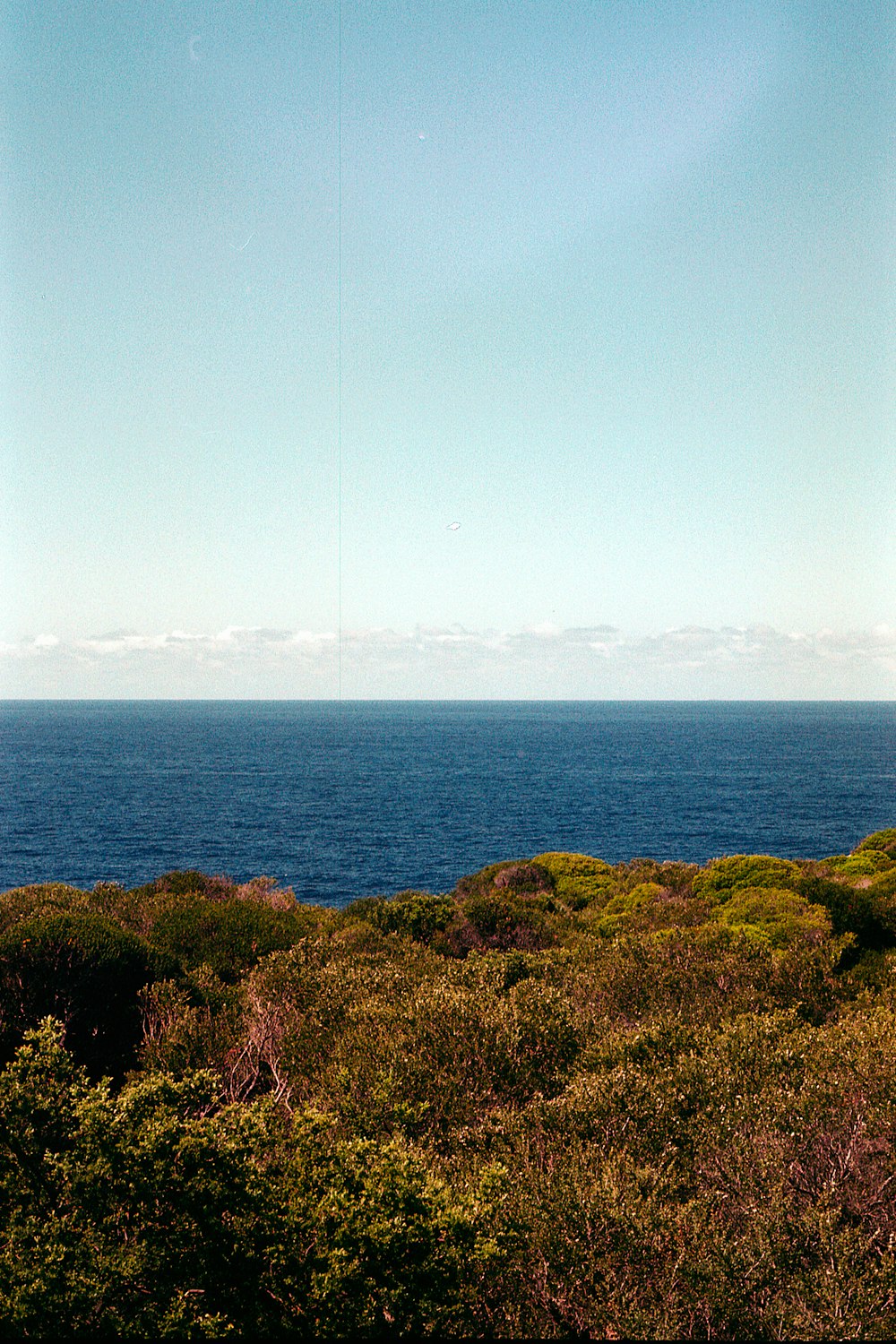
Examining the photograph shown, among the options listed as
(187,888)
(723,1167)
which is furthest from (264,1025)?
(187,888)

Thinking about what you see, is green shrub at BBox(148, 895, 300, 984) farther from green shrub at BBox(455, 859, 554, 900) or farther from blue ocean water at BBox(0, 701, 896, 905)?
blue ocean water at BBox(0, 701, 896, 905)

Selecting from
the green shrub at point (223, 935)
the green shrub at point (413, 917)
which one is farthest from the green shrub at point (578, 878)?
the green shrub at point (223, 935)

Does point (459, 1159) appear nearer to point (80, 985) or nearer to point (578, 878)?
point (80, 985)

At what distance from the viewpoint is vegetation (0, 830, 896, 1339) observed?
31.0ft

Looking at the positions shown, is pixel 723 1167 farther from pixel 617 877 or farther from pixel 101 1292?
pixel 617 877

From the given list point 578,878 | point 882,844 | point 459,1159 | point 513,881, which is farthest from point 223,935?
point 882,844

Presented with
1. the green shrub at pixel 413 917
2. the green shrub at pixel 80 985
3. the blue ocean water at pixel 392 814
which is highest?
the green shrub at pixel 80 985

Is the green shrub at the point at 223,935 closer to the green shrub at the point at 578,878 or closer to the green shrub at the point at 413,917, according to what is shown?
the green shrub at the point at 413,917

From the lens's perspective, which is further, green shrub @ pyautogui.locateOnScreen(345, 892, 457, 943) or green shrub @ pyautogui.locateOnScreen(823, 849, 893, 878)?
green shrub @ pyautogui.locateOnScreen(823, 849, 893, 878)

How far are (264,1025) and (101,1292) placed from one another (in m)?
10.9

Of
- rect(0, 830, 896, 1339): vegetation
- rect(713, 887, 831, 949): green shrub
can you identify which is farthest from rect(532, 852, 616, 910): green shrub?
rect(0, 830, 896, 1339): vegetation

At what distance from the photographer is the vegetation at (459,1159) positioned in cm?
945

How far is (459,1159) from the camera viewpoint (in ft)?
42.0

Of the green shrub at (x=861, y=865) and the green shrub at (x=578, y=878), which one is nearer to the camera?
the green shrub at (x=861, y=865)
